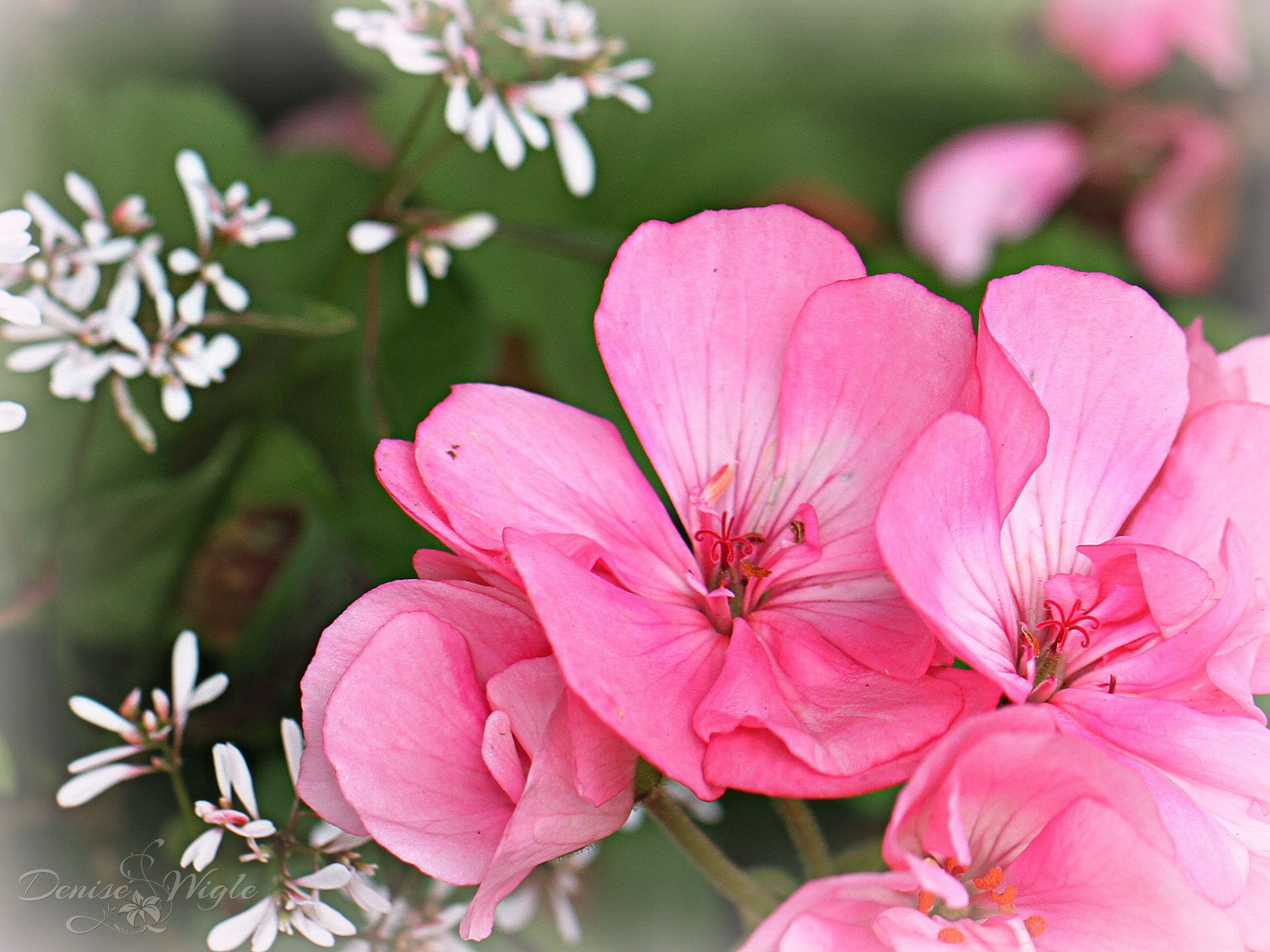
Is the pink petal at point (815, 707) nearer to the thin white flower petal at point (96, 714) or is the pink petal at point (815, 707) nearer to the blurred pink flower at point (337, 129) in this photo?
the thin white flower petal at point (96, 714)

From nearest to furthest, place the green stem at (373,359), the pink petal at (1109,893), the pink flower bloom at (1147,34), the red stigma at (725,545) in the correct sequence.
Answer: the pink petal at (1109,893) < the red stigma at (725,545) < the green stem at (373,359) < the pink flower bloom at (1147,34)

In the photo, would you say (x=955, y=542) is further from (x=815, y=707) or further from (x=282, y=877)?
(x=282, y=877)

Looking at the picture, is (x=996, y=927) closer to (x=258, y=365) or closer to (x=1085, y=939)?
(x=1085, y=939)

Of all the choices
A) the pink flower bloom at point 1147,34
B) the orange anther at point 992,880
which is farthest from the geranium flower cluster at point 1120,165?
the orange anther at point 992,880

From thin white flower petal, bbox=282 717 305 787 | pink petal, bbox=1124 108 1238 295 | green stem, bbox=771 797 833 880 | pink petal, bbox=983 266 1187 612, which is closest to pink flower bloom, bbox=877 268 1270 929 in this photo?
pink petal, bbox=983 266 1187 612

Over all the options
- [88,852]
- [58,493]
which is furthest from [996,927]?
[58,493]

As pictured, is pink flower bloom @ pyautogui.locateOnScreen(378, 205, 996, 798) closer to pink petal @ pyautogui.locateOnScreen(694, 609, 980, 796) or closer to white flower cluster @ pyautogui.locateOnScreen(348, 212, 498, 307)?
pink petal @ pyautogui.locateOnScreen(694, 609, 980, 796)
